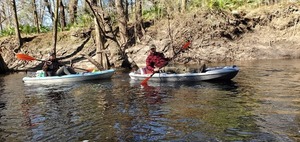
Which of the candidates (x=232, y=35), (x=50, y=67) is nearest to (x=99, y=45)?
(x=50, y=67)

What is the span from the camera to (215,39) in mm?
22016

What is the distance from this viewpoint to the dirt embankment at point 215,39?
70.7ft

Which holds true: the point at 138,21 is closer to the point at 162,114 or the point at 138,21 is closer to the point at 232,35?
the point at 232,35

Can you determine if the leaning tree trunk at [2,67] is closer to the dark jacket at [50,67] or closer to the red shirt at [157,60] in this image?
the dark jacket at [50,67]

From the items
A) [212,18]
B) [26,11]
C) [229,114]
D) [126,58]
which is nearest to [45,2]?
[26,11]

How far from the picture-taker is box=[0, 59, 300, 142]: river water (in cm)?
513

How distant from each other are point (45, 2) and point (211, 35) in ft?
48.7

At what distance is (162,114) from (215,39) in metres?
16.3

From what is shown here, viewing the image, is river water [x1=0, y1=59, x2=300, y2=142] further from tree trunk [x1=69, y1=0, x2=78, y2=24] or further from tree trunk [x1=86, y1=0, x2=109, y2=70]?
tree trunk [x1=69, y1=0, x2=78, y2=24]

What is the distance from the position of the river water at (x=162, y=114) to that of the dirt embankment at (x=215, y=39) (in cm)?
1146

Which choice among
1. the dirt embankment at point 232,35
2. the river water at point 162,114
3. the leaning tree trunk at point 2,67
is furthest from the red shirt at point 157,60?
the leaning tree trunk at point 2,67

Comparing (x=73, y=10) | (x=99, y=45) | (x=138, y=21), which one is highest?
(x=73, y=10)

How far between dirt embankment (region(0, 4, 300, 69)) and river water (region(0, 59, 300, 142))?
11460 millimetres

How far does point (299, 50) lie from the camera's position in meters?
21.2
